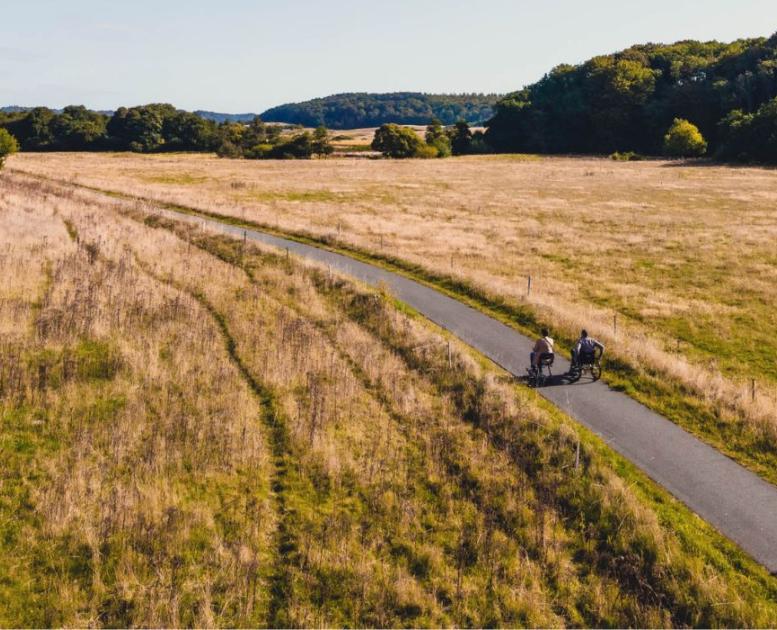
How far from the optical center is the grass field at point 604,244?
17.5 meters

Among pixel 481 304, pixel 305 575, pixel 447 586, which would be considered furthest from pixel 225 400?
pixel 481 304

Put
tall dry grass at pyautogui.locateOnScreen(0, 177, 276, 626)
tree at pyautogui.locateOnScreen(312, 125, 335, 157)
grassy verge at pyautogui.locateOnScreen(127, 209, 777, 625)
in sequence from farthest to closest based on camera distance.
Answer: tree at pyautogui.locateOnScreen(312, 125, 335, 157)
grassy verge at pyautogui.locateOnScreen(127, 209, 777, 625)
tall dry grass at pyautogui.locateOnScreen(0, 177, 276, 626)

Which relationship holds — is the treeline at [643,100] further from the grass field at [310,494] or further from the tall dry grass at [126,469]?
the tall dry grass at [126,469]

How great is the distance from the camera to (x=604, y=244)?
3959cm

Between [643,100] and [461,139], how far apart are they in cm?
3644

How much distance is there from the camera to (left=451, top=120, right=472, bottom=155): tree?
420 feet

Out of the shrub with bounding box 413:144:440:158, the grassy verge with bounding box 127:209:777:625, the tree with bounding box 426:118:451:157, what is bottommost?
the grassy verge with bounding box 127:209:777:625

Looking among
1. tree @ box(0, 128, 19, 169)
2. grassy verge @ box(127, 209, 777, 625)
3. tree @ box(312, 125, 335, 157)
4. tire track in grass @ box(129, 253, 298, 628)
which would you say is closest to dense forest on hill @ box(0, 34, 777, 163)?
tree @ box(312, 125, 335, 157)

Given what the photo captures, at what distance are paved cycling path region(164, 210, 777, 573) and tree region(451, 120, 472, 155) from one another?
111272 mm

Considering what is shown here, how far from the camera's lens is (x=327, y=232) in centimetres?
3762

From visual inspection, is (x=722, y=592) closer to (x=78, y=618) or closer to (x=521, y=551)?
(x=521, y=551)

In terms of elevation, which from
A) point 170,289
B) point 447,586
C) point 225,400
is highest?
point 170,289

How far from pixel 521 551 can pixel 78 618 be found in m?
6.95

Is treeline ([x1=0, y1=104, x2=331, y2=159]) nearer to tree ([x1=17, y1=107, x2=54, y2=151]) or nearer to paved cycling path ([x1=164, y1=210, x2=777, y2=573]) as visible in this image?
tree ([x1=17, y1=107, x2=54, y2=151])
